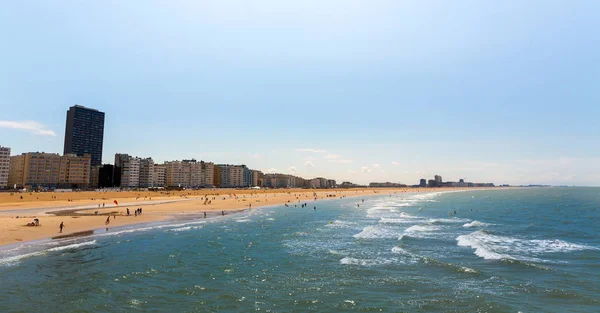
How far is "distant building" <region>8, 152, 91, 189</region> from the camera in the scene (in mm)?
147125

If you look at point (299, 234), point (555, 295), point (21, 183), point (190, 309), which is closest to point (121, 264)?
point (190, 309)

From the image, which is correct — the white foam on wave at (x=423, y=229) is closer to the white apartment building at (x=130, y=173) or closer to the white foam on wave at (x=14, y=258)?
the white foam on wave at (x=14, y=258)

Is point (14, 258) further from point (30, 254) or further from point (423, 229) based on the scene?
point (423, 229)

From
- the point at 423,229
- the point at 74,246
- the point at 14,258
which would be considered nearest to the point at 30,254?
the point at 14,258

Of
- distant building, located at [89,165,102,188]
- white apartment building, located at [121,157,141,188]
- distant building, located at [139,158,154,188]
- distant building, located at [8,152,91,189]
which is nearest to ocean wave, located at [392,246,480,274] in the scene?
distant building, located at [8,152,91,189]

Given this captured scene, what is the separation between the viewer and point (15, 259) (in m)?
24.2

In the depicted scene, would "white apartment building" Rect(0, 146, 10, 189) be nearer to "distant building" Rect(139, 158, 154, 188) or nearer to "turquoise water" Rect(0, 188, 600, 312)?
"distant building" Rect(139, 158, 154, 188)

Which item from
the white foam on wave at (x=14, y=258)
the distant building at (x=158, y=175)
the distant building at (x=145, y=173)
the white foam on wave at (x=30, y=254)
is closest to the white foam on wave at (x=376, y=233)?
the white foam on wave at (x=30, y=254)

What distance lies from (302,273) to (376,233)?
19258mm

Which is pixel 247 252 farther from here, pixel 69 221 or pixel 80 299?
pixel 69 221

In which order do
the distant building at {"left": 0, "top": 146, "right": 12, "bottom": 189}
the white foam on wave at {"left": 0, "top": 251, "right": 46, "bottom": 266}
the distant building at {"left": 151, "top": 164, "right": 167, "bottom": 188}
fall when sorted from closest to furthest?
the white foam on wave at {"left": 0, "top": 251, "right": 46, "bottom": 266} < the distant building at {"left": 0, "top": 146, "right": 12, "bottom": 189} < the distant building at {"left": 151, "top": 164, "right": 167, "bottom": 188}

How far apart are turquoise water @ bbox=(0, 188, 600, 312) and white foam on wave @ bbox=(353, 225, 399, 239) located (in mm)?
696

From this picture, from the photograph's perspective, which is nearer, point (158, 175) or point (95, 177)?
point (95, 177)

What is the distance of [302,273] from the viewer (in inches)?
844
